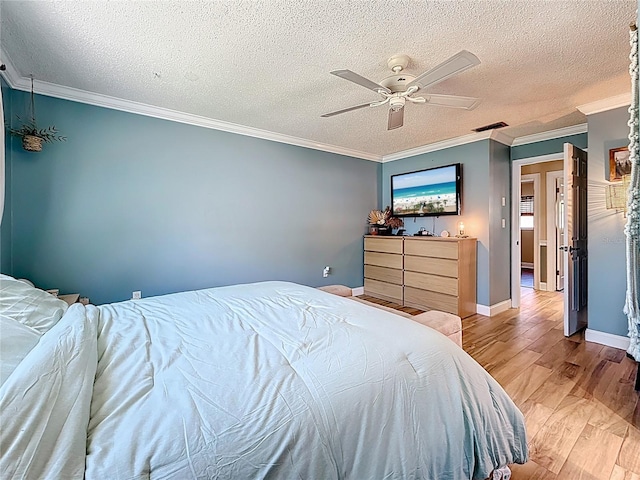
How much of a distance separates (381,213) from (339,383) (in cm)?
419

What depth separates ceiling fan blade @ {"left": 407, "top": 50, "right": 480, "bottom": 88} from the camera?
1.59m

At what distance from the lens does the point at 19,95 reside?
241 cm

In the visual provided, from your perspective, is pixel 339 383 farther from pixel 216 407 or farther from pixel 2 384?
pixel 2 384

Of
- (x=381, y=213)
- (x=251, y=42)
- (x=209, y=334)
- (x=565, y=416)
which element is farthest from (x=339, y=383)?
(x=381, y=213)

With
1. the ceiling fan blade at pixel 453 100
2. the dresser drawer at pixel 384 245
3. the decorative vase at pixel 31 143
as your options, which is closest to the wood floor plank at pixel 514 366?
the dresser drawer at pixel 384 245

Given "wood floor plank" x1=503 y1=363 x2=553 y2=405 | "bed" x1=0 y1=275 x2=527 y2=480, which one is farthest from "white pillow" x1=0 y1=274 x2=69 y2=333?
"wood floor plank" x1=503 y1=363 x2=553 y2=405

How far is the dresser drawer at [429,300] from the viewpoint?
12.0 feet

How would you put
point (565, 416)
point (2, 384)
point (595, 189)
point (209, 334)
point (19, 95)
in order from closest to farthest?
point (2, 384) < point (209, 334) < point (565, 416) < point (19, 95) < point (595, 189)

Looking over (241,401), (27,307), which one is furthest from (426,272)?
(27,307)

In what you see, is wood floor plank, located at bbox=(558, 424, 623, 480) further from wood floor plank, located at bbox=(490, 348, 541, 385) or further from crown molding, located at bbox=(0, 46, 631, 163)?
crown molding, located at bbox=(0, 46, 631, 163)

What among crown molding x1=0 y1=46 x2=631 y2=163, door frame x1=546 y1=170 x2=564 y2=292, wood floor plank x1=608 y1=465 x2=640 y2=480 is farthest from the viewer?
door frame x1=546 y1=170 x2=564 y2=292

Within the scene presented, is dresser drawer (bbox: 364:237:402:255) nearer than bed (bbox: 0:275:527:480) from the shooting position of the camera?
No

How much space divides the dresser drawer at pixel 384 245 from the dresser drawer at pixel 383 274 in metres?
0.28

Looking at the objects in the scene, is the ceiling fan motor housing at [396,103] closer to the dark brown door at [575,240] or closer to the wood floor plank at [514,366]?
the dark brown door at [575,240]
